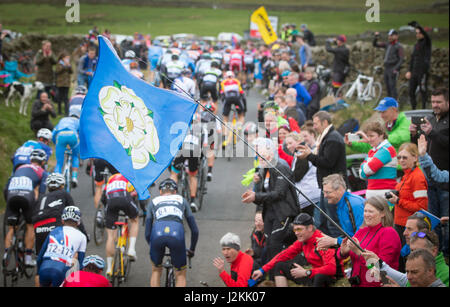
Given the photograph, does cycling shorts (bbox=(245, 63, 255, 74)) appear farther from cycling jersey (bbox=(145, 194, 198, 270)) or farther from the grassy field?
cycling jersey (bbox=(145, 194, 198, 270))

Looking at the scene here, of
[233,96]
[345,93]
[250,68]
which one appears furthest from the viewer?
[250,68]

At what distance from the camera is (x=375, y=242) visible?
16.4 feet

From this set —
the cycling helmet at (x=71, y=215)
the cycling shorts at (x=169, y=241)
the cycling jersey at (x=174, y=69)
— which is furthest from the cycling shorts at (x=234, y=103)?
the cycling helmet at (x=71, y=215)

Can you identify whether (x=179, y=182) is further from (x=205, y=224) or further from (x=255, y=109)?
(x=255, y=109)

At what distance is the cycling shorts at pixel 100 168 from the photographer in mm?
9258

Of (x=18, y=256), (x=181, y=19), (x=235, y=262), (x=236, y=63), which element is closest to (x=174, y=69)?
(x=236, y=63)

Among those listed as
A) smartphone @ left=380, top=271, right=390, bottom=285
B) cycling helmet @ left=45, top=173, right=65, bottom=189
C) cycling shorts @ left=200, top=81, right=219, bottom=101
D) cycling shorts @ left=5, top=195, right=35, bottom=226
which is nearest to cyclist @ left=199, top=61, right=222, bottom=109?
cycling shorts @ left=200, top=81, right=219, bottom=101

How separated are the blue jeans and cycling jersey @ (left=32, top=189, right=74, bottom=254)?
14.7 ft

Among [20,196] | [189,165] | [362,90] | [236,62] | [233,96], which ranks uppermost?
[236,62]

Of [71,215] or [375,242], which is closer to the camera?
[375,242]

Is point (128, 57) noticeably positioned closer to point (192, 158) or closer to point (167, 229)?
point (192, 158)

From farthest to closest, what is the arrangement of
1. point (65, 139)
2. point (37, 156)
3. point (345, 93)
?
point (345, 93) → point (65, 139) → point (37, 156)

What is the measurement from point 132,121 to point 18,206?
343cm
